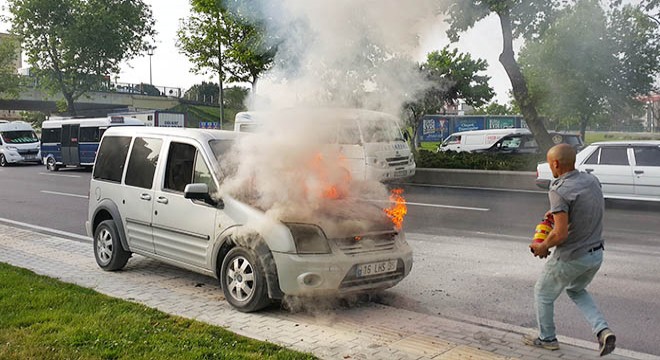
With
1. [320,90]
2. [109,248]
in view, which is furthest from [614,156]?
[109,248]

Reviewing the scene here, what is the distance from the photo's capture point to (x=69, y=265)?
7.37 m

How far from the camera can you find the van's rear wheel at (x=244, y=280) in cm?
529

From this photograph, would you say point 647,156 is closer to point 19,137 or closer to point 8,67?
point 19,137

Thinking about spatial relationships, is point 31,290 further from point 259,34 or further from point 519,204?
point 519,204

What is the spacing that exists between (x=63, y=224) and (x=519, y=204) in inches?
379

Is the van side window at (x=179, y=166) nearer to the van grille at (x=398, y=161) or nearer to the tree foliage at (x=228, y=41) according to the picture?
the tree foliage at (x=228, y=41)

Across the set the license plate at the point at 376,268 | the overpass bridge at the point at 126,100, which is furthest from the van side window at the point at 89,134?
the overpass bridge at the point at 126,100

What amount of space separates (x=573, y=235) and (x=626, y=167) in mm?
9213

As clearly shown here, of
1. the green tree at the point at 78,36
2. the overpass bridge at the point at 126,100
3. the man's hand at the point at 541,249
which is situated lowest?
the man's hand at the point at 541,249

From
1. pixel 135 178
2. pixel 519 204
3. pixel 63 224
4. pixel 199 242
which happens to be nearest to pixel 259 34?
pixel 135 178

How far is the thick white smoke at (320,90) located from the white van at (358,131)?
0.08 m

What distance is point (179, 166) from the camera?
20.7 feet

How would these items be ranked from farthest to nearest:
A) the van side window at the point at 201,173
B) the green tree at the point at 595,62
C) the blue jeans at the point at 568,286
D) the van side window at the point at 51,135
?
the van side window at the point at 51,135, the green tree at the point at 595,62, the van side window at the point at 201,173, the blue jeans at the point at 568,286

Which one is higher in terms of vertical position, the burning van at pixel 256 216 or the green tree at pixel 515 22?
the green tree at pixel 515 22
